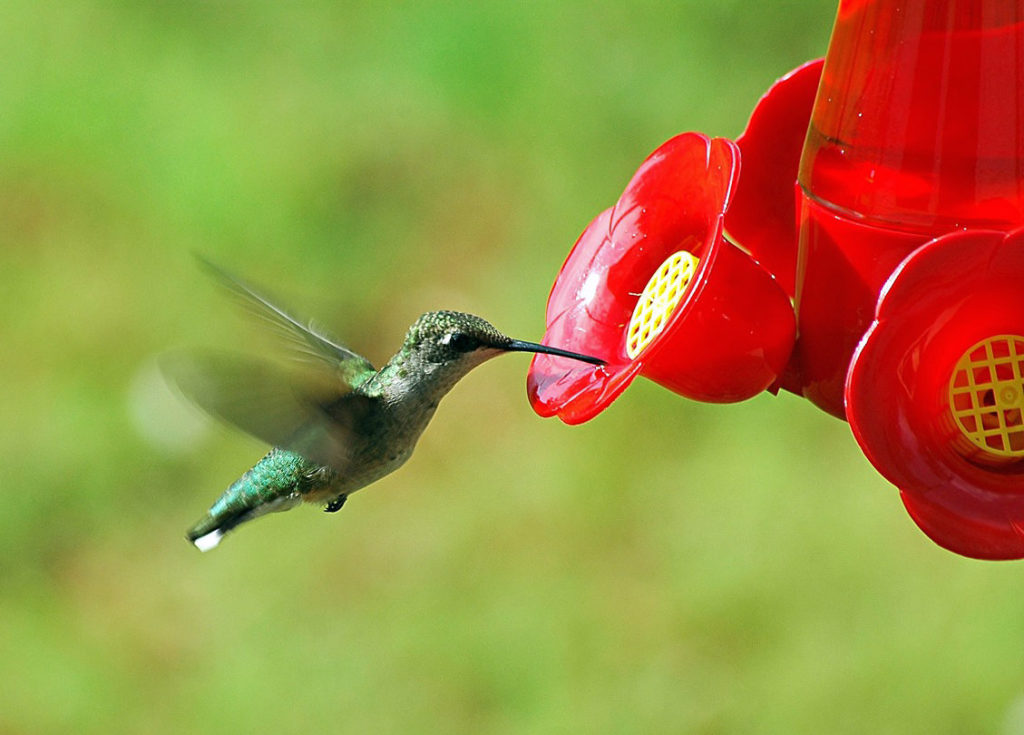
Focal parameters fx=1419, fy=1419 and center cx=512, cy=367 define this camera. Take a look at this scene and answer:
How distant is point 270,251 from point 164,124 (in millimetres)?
779

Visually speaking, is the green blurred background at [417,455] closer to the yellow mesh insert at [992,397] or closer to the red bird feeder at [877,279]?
the red bird feeder at [877,279]

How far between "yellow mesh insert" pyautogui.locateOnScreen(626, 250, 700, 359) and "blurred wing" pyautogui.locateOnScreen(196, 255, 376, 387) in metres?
0.54

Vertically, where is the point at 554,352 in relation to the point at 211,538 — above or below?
above

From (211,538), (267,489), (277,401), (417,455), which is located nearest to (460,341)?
(277,401)

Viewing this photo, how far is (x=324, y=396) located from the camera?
2273mm

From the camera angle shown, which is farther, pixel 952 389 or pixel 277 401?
pixel 277 401

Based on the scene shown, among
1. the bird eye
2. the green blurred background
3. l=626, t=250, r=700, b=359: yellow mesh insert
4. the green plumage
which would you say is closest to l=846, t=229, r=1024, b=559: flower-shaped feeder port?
l=626, t=250, r=700, b=359: yellow mesh insert

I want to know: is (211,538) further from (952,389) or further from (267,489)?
(952,389)

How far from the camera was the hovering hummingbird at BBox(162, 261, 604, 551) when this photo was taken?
207cm

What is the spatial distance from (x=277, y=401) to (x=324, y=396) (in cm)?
14

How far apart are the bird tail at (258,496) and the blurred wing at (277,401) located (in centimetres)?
19

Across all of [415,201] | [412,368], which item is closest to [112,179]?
[415,201]

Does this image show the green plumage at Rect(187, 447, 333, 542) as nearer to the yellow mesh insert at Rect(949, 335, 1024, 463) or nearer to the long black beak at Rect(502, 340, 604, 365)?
the long black beak at Rect(502, 340, 604, 365)

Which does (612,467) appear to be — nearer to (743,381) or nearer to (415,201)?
(415,201)
